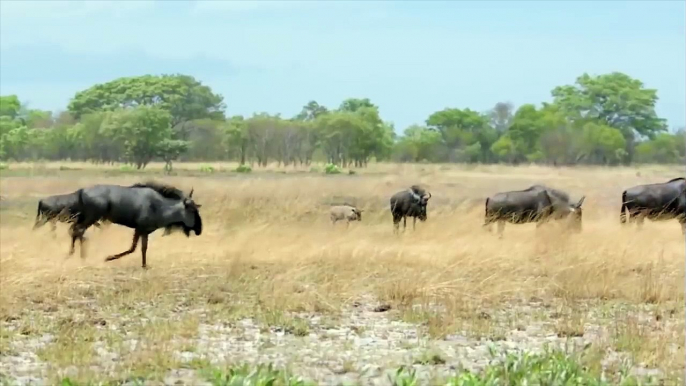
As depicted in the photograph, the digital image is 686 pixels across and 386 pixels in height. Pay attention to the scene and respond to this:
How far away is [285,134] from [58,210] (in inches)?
1363

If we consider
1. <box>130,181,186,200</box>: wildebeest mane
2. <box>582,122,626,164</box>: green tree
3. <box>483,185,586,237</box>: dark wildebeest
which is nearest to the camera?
<box>130,181,186,200</box>: wildebeest mane

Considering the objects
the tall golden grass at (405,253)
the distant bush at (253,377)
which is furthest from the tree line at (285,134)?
the distant bush at (253,377)

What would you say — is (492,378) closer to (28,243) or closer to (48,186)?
(28,243)

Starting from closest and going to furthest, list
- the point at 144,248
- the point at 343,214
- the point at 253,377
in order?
the point at 253,377 < the point at 144,248 < the point at 343,214

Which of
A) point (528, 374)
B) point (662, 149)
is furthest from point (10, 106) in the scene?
point (528, 374)

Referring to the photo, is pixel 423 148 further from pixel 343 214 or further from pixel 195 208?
pixel 195 208

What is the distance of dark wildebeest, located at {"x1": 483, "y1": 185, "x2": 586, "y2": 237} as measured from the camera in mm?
16281

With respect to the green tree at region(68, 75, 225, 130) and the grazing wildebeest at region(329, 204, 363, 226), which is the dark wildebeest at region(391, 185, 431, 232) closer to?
the grazing wildebeest at region(329, 204, 363, 226)

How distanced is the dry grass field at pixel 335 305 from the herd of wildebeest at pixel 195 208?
396mm

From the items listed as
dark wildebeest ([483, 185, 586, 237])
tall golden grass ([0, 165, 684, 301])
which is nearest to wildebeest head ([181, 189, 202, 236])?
tall golden grass ([0, 165, 684, 301])

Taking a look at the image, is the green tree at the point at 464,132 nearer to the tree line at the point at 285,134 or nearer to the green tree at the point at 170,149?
the tree line at the point at 285,134

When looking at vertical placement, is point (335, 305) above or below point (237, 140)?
below

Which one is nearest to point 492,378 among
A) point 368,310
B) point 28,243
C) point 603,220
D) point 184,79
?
point 368,310

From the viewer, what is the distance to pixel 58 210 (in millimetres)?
14445
